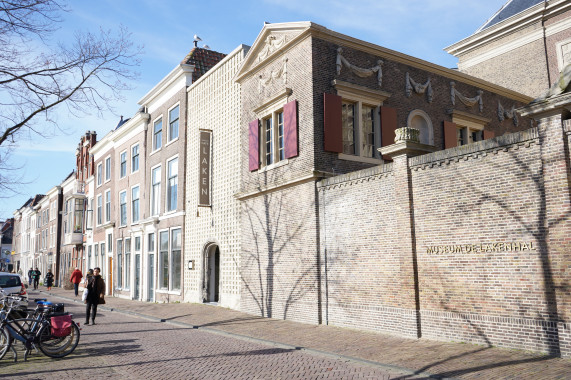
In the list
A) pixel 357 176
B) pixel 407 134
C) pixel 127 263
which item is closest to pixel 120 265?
pixel 127 263

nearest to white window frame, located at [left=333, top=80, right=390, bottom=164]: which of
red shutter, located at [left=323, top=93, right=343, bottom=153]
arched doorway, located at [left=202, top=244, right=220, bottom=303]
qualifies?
red shutter, located at [left=323, top=93, right=343, bottom=153]

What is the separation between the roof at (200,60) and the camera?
77.3ft

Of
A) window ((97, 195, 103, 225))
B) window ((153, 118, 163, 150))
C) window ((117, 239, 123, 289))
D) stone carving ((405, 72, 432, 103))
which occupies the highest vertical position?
window ((153, 118, 163, 150))

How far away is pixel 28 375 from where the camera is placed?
7.98 meters

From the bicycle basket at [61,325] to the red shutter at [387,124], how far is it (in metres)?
10.6

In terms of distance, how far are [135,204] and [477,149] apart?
22.6m

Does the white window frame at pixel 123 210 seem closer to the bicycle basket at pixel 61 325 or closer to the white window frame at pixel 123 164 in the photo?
the white window frame at pixel 123 164

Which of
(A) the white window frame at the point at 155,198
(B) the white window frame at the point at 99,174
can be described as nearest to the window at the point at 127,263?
(A) the white window frame at the point at 155,198

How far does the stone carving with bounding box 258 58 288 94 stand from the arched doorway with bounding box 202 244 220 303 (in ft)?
23.2

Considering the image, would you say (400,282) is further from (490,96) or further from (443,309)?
(490,96)

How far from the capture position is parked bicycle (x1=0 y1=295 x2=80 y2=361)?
9062 mm

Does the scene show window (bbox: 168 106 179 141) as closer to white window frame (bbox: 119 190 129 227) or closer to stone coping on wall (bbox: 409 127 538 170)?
white window frame (bbox: 119 190 129 227)

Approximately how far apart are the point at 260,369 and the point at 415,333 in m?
4.02

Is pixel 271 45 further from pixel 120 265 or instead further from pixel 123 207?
pixel 120 265
